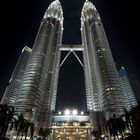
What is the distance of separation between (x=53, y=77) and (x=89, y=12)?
84881 millimetres

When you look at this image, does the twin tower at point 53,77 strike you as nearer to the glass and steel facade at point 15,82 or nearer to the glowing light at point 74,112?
the glass and steel facade at point 15,82

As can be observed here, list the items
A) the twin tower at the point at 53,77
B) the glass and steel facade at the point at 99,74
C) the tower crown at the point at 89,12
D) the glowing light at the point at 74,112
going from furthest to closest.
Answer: the tower crown at the point at 89,12 → the glowing light at the point at 74,112 → the twin tower at the point at 53,77 → the glass and steel facade at the point at 99,74

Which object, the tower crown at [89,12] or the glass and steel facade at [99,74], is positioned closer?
the glass and steel facade at [99,74]

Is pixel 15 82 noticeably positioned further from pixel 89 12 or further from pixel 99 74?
pixel 89 12

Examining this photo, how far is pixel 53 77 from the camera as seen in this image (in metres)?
137

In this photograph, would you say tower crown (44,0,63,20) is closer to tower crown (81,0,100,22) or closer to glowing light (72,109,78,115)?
tower crown (81,0,100,22)

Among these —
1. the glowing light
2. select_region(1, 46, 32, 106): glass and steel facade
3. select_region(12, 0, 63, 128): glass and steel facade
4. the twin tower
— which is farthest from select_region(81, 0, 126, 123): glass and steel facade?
select_region(1, 46, 32, 106): glass and steel facade

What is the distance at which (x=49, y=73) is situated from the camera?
135 m

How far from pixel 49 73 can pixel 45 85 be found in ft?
42.0

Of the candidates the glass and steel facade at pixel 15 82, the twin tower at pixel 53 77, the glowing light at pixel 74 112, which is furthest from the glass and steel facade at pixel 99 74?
the glass and steel facade at pixel 15 82

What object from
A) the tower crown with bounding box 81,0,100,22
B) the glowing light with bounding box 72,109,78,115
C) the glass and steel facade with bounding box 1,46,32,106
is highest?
the tower crown with bounding box 81,0,100,22

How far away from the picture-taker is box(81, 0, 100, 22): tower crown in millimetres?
170488

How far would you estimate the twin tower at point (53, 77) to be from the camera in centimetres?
10112

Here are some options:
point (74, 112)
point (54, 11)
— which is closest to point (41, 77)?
point (74, 112)
